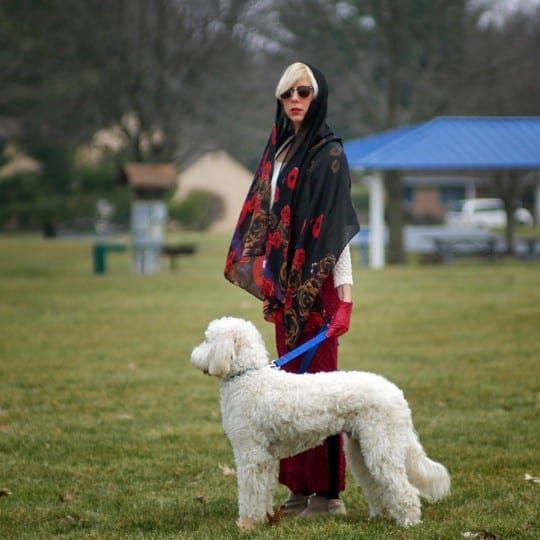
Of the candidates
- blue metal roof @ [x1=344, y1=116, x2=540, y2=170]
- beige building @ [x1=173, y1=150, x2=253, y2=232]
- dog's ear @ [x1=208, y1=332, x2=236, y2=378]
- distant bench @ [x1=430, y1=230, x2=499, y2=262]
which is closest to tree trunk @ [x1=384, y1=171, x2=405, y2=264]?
distant bench @ [x1=430, y1=230, x2=499, y2=262]

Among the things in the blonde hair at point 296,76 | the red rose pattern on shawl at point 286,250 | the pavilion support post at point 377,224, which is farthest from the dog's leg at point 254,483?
the pavilion support post at point 377,224

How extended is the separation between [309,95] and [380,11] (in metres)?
23.9

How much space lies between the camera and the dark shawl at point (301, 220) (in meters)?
4.90

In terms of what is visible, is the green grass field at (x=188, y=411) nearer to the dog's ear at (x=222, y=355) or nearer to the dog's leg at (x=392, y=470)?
the dog's leg at (x=392, y=470)

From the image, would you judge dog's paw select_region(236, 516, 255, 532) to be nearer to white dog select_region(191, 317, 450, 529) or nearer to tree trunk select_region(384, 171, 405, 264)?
white dog select_region(191, 317, 450, 529)

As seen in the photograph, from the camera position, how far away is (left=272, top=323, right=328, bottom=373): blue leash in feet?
16.0

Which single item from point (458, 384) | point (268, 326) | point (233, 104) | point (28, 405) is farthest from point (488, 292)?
point (233, 104)

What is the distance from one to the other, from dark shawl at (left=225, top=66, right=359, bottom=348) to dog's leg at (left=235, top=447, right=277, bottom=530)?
65 centimetres

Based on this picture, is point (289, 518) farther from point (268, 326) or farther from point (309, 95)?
point (268, 326)

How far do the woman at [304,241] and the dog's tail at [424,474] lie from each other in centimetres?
43

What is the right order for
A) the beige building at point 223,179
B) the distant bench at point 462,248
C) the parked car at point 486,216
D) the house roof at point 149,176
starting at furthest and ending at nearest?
1. the beige building at point 223,179
2. the parked car at point 486,216
3. the distant bench at point 462,248
4. the house roof at point 149,176

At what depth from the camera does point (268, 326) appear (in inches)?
544

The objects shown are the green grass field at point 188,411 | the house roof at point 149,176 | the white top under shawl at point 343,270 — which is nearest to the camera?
the white top under shawl at point 343,270

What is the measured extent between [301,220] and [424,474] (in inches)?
54.3
